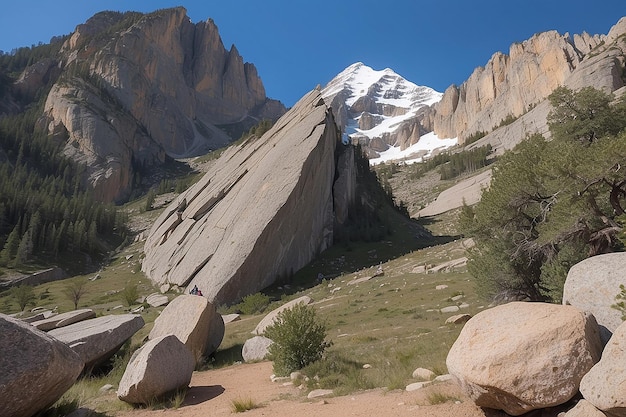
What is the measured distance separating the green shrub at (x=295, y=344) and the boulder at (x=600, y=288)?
7767 millimetres

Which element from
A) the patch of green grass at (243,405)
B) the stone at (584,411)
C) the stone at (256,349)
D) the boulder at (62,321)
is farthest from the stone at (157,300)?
the stone at (584,411)

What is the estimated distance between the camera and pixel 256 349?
16.5 meters

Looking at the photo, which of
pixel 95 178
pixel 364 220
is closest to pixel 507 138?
pixel 364 220

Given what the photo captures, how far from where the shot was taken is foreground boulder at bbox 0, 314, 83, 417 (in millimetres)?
6574

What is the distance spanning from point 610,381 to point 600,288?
2.93 m

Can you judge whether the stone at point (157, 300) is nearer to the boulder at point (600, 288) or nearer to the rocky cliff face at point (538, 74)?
the boulder at point (600, 288)

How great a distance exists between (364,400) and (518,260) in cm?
1185

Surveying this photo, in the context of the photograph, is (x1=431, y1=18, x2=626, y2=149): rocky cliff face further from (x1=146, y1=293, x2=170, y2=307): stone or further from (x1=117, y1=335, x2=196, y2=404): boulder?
(x1=117, y1=335, x2=196, y2=404): boulder

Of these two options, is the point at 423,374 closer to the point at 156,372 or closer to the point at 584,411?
the point at 584,411

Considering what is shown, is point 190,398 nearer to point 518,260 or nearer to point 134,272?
point 518,260

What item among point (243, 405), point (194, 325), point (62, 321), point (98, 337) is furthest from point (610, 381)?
point (62, 321)

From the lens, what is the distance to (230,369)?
1498 cm

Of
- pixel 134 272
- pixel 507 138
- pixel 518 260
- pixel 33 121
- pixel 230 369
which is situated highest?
pixel 33 121

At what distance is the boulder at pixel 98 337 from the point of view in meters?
13.9
